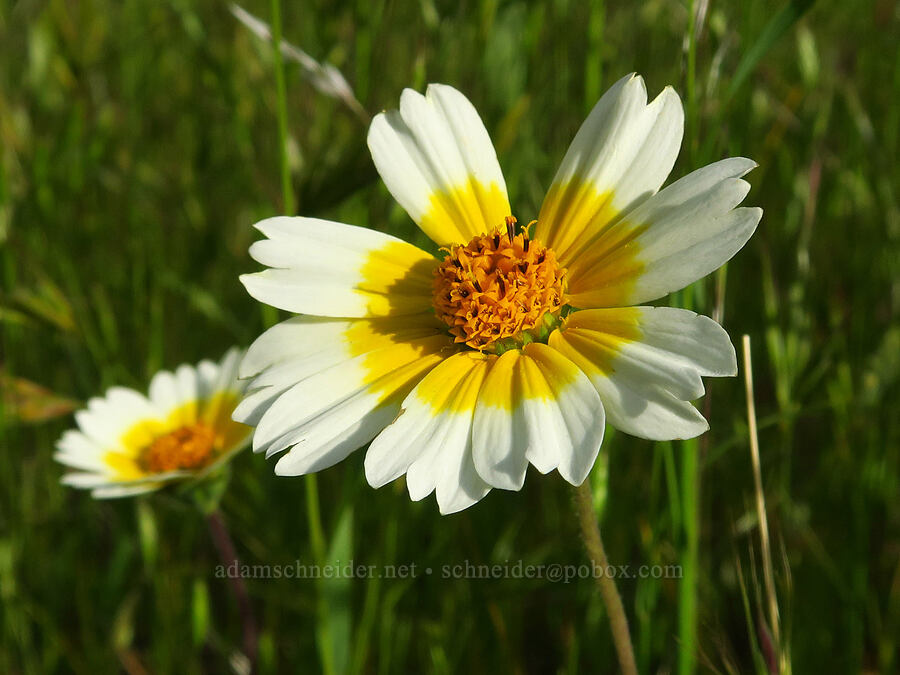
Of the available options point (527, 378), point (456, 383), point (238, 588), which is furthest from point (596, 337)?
point (238, 588)

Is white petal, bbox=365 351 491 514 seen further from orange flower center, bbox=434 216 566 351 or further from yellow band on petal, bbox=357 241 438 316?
yellow band on petal, bbox=357 241 438 316

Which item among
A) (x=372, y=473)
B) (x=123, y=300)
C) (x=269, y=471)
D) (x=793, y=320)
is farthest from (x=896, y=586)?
(x=123, y=300)

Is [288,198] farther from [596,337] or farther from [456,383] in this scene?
[596,337]

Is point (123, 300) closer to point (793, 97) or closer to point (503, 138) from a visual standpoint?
point (503, 138)

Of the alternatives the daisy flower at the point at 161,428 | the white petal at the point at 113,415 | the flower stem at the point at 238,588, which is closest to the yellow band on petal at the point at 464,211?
the daisy flower at the point at 161,428

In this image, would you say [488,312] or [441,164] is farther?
[441,164]

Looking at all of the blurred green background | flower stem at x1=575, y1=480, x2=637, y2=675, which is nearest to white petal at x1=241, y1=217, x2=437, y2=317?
the blurred green background
